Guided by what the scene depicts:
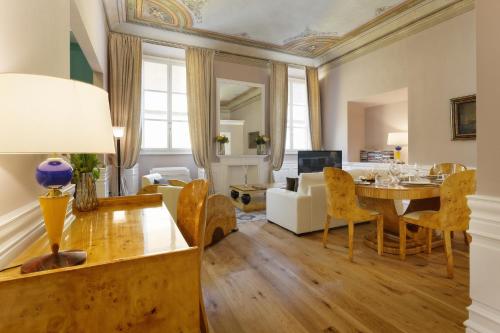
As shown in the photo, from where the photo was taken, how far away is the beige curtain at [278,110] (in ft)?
A: 20.3

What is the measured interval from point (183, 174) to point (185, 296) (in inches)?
177

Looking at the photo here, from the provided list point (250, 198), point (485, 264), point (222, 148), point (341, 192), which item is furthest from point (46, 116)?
point (222, 148)

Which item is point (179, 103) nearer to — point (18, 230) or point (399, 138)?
point (399, 138)

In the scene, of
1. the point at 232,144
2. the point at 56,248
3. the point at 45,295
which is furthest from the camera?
the point at 232,144

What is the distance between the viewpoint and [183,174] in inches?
205

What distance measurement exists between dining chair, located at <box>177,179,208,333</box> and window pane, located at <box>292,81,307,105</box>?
587cm

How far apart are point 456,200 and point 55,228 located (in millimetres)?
2865

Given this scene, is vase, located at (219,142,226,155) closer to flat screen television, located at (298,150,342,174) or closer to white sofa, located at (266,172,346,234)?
flat screen television, located at (298,150,342,174)

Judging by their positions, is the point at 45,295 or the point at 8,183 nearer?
the point at 45,295

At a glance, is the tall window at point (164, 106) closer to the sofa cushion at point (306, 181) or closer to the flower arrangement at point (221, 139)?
the flower arrangement at point (221, 139)

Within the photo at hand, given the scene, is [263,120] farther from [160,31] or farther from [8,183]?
[8,183]

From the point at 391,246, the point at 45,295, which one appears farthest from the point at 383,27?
the point at 45,295

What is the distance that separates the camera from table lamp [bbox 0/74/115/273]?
0.68 metres

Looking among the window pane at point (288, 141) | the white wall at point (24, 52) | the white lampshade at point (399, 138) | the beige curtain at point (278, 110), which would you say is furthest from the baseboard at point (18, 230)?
the window pane at point (288, 141)
